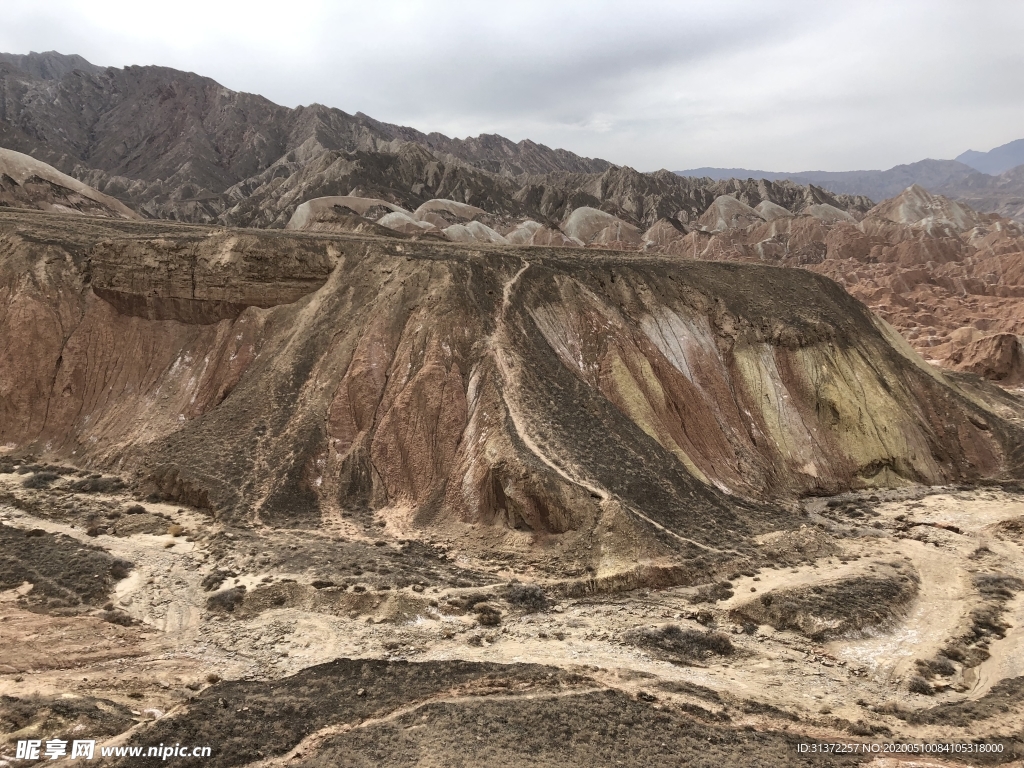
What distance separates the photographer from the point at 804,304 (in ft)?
120

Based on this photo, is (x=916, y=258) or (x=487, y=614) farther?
(x=916, y=258)

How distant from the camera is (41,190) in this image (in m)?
71.1

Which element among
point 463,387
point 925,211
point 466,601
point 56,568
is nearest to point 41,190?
point 463,387

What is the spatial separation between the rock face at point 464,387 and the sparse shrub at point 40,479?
1.52 metres

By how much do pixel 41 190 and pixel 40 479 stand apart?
6050 cm

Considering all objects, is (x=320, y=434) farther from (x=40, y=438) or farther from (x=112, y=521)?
(x=40, y=438)

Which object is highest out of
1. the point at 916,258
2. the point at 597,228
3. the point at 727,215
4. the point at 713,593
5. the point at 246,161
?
the point at 246,161

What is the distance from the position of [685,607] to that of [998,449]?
23.9 m

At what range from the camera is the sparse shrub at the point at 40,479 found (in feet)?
85.0

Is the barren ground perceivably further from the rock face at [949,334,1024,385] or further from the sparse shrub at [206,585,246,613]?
the rock face at [949,334,1024,385]

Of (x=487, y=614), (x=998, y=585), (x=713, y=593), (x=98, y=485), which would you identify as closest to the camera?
(x=487, y=614)

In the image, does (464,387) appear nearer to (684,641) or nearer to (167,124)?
(684,641)

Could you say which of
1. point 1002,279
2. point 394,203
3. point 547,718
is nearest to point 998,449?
point 547,718

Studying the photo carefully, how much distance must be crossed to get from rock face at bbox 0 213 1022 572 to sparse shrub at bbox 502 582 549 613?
203 cm
